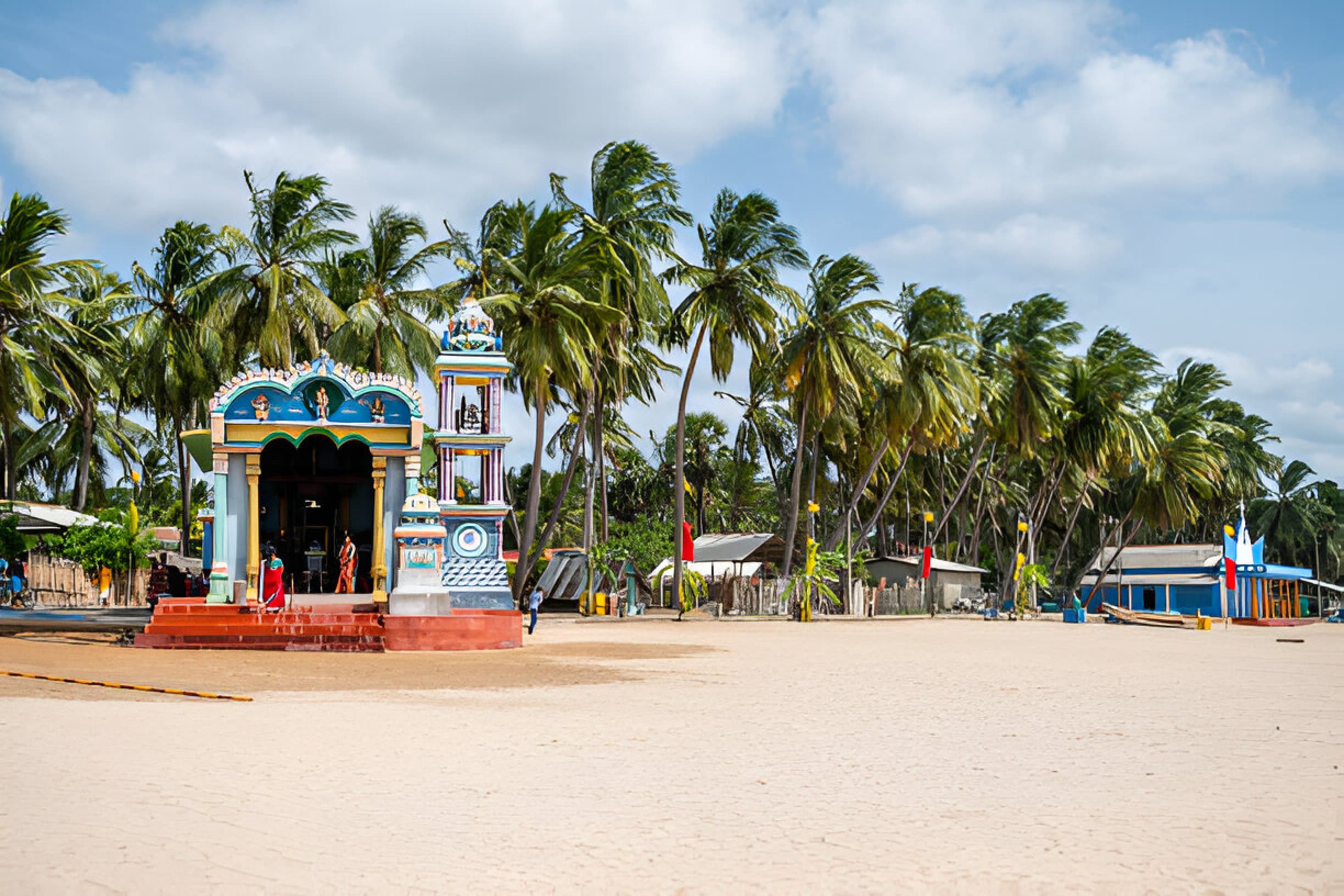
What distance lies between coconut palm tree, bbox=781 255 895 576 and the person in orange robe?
60.9 feet

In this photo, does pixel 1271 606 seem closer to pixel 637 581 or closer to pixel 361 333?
pixel 637 581

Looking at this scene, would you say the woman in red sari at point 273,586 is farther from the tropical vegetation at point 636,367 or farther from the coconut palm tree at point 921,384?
the coconut palm tree at point 921,384

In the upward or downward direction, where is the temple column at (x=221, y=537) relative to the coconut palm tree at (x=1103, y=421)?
downward

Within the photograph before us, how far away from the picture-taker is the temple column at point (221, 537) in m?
20.9

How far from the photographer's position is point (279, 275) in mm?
30969

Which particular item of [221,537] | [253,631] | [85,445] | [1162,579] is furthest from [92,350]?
[1162,579]

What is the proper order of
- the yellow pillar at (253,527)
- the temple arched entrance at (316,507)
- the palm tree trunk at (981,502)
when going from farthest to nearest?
the palm tree trunk at (981,502) < the temple arched entrance at (316,507) < the yellow pillar at (253,527)

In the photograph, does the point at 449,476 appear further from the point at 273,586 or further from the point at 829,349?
the point at 829,349

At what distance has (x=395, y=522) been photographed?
22828 mm

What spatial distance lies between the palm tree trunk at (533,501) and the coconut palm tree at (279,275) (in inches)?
269

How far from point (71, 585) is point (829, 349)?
83.1 feet

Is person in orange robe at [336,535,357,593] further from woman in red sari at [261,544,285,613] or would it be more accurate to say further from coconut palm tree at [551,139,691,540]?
coconut palm tree at [551,139,691,540]

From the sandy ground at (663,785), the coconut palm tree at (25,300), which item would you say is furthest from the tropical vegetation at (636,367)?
the sandy ground at (663,785)

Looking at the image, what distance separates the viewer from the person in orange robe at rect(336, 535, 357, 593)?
76.3ft
